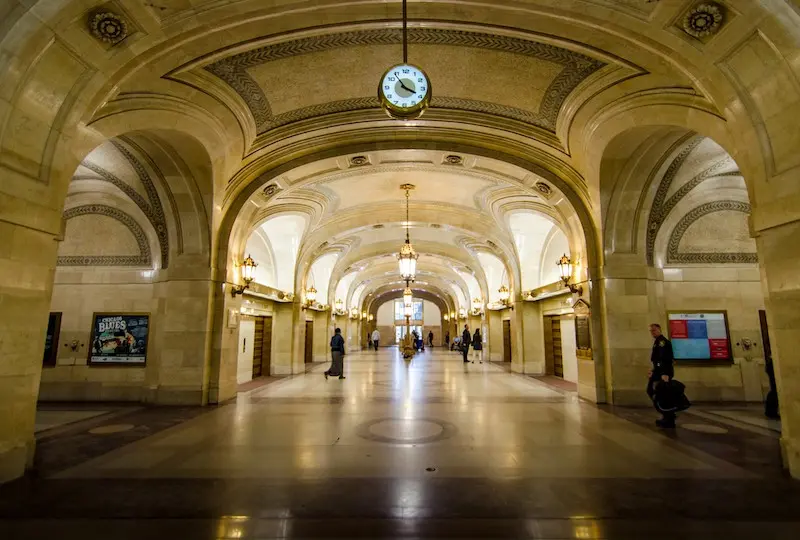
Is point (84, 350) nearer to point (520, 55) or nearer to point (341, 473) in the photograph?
point (341, 473)

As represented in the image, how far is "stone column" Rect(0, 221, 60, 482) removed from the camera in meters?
3.24

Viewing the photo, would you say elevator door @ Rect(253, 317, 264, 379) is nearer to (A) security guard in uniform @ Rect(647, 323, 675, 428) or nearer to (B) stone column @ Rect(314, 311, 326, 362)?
(B) stone column @ Rect(314, 311, 326, 362)

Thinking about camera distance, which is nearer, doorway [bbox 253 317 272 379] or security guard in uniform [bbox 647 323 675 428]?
security guard in uniform [bbox 647 323 675 428]

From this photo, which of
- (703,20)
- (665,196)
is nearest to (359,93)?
(703,20)

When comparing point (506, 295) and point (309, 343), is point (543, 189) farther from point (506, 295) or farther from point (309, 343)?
point (309, 343)

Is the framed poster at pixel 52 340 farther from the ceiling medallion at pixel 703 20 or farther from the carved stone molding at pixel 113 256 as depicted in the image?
the ceiling medallion at pixel 703 20

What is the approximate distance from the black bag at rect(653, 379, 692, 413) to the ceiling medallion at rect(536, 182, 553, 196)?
3.93 meters

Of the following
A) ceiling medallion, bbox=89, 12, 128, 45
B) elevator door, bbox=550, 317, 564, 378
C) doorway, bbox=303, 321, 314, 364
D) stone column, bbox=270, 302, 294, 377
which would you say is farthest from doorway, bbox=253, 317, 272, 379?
ceiling medallion, bbox=89, 12, 128, 45

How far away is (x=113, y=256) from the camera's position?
295 inches

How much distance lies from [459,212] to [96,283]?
27.6 feet

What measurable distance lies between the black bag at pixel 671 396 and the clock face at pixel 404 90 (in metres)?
4.49

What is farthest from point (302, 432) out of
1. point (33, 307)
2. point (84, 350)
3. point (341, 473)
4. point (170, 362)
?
point (84, 350)

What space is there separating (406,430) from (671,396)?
3.31 meters

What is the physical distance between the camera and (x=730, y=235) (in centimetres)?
741
